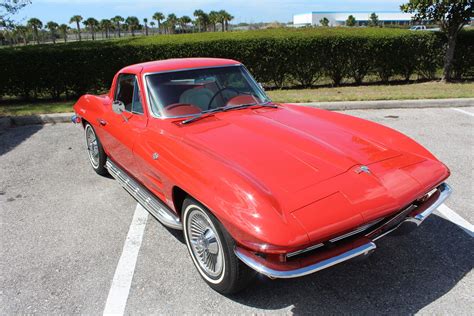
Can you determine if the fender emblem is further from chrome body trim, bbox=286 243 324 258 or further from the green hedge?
the green hedge

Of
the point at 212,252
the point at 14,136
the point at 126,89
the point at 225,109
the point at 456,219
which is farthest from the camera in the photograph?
the point at 14,136

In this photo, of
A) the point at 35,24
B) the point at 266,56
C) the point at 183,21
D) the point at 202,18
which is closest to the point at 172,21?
the point at 183,21

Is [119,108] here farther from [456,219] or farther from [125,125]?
[456,219]

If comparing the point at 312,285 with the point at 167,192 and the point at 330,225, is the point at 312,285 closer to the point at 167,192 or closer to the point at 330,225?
the point at 330,225

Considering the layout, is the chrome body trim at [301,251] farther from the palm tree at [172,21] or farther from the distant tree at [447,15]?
the palm tree at [172,21]

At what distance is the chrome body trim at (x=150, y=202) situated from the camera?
3.14 meters

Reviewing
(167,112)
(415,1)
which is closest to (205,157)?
(167,112)

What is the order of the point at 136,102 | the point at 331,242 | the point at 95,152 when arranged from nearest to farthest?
the point at 331,242, the point at 136,102, the point at 95,152

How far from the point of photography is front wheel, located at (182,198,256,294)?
8.20 ft

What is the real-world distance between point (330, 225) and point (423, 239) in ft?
5.21

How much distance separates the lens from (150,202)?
3.46 meters

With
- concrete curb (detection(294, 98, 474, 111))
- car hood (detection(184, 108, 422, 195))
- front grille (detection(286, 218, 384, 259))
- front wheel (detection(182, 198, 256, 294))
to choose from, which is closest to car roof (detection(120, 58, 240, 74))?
car hood (detection(184, 108, 422, 195))

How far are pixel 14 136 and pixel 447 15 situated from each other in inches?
437

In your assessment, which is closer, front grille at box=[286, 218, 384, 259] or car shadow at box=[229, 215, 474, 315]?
front grille at box=[286, 218, 384, 259]
